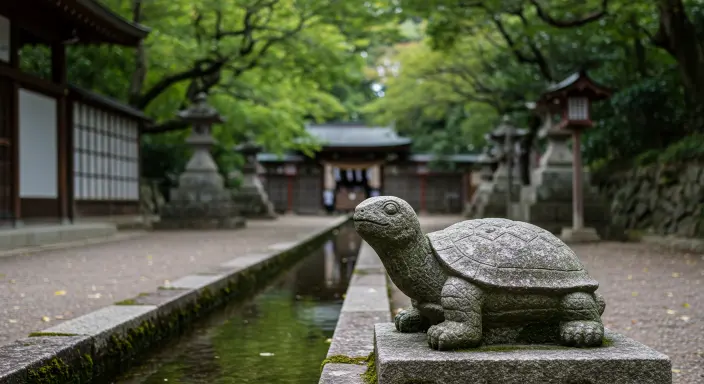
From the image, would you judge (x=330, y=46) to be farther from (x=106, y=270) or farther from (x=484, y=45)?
(x=106, y=270)

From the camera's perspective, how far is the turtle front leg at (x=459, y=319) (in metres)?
3.07

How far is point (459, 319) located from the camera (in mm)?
3121

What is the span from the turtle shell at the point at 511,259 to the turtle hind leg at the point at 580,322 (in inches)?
2.4

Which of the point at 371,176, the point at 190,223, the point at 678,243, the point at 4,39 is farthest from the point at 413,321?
the point at 371,176

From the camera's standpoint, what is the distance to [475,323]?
3135 mm

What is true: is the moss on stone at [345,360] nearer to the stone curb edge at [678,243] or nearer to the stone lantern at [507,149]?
the stone curb edge at [678,243]

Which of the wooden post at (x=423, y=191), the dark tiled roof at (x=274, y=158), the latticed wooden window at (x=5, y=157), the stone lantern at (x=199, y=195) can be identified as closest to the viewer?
the latticed wooden window at (x=5, y=157)

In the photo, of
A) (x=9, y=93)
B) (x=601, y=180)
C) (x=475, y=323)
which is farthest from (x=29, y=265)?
(x=601, y=180)

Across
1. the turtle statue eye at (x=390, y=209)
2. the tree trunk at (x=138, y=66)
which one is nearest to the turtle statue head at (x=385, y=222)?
the turtle statue eye at (x=390, y=209)

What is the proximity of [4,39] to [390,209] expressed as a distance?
13.1 metres

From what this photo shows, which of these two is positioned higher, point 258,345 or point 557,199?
point 557,199

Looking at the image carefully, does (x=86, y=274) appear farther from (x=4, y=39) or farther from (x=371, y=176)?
(x=371, y=176)

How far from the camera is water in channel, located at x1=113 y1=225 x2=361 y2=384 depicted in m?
4.75

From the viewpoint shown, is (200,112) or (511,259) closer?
(511,259)
